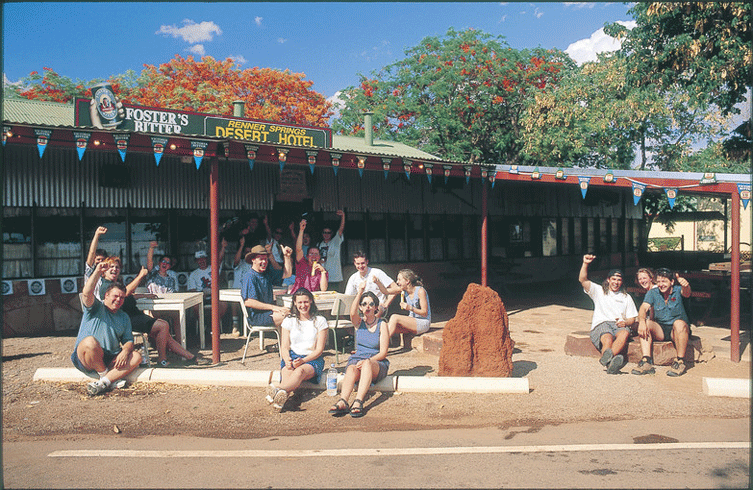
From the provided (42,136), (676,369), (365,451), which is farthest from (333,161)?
(676,369)

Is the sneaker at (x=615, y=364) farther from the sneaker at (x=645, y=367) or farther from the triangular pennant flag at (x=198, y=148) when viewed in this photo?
the triangular pennant flag at (x=198, y=148)

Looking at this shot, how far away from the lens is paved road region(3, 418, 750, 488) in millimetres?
4133

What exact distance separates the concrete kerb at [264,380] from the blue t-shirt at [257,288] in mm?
1281

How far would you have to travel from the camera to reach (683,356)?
7.64 metres

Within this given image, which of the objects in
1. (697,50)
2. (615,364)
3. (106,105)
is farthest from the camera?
(697,50)

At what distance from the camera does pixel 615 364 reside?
288 inches

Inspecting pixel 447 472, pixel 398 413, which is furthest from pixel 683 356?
pixel 447 472

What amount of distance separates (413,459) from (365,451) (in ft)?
1.43

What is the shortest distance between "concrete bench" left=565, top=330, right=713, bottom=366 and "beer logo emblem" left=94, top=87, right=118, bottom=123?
8.95 metres

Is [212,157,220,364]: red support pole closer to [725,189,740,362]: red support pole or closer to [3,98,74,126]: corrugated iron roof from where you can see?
[3,98,74,126]: corrugated iron roof

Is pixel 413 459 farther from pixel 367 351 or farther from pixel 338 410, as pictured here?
pixel 367 351

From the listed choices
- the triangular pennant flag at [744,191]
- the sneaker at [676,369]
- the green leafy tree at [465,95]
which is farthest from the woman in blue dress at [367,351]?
the green leafy tree at [465,95]

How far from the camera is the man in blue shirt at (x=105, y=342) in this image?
632 cm

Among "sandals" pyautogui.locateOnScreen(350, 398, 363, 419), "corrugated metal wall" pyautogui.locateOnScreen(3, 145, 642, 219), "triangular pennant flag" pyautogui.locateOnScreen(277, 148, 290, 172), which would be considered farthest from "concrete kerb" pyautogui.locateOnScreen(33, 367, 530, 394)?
"corrugated metal wall" pyautogui.locateOnScreen(3, 145, 642, 219)
